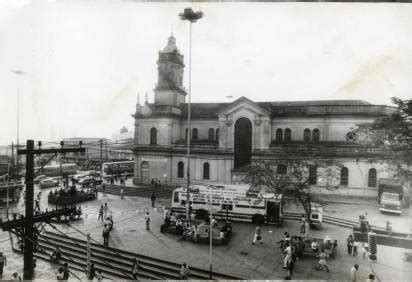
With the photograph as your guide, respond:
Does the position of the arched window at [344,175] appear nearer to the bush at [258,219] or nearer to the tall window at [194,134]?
the bush at [258,219]

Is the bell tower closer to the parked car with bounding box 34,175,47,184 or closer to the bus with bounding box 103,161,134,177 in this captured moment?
the bus with bounding box 103,161,134,177

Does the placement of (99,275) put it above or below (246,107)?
below

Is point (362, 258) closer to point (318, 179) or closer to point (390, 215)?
point (390, 215)

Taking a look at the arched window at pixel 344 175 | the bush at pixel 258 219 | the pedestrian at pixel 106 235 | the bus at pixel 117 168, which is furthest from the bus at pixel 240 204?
the bus at pixel 117 168

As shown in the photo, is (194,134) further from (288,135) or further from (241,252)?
(241,252)

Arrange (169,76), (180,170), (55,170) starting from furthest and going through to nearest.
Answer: (55,170) < (169,76) < (180,170)

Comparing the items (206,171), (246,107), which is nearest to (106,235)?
(206,171)

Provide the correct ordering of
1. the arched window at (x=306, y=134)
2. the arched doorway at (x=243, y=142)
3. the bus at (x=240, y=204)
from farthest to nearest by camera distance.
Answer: the arched window at (x=306, y=134)
the arched doorway at (x=243, y=142)
the bus at (x=240, y=204)
